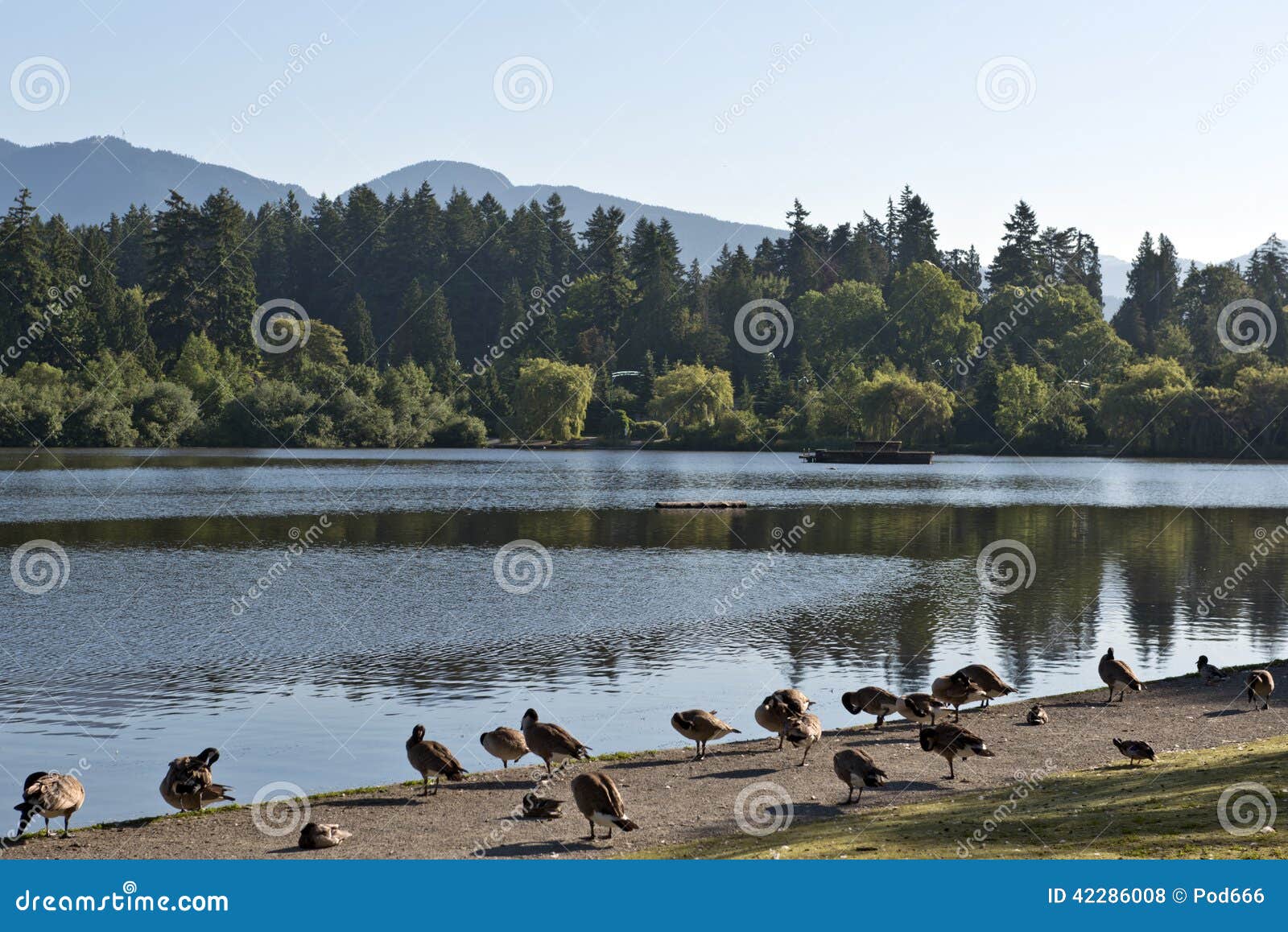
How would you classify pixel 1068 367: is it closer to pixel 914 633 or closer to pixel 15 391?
pixel 15 391

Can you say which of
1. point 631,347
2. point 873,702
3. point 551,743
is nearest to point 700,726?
point 551,743

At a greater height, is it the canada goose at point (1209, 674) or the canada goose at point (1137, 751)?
the canada goose at point (1137, 751)

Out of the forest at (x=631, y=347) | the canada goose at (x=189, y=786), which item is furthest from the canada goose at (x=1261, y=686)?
the forest at (x=631, y=347)

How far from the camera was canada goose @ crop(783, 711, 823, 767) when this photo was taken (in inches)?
667

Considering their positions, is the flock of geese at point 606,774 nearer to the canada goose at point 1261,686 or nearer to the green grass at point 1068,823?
the canada goose at point 1261,686

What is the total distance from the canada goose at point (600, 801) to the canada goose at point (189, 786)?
4.49 metres

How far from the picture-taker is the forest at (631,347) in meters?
133

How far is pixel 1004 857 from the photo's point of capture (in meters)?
10.8

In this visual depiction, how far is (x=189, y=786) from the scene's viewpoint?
14.5 m

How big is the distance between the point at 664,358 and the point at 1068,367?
4845 cm

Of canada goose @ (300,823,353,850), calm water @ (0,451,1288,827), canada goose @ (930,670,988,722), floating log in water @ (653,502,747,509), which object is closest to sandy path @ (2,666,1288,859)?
canada goose @ (300,823,353,850)

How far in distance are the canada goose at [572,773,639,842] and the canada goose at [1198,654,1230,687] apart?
13.1m

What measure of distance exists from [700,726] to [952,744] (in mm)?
3357

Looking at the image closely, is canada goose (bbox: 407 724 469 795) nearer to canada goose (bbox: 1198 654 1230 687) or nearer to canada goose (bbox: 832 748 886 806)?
canada goose (bbox: 832 748 886 806)
